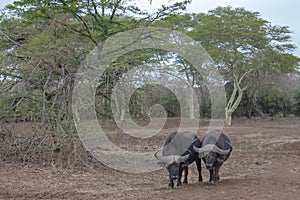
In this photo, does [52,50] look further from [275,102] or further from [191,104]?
[275,102]

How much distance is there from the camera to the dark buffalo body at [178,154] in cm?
790

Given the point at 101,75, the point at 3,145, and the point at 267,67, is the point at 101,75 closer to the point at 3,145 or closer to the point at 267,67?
the point at 3,145

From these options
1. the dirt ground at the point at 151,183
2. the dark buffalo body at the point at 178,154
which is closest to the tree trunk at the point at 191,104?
the dirt ground at the point at 151,183

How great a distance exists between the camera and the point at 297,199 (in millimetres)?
6914

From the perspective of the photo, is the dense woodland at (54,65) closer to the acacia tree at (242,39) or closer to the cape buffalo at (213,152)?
the cape buffalo at (213,152)

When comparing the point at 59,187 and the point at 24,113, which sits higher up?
the point at 24,113

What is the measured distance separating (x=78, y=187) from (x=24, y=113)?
358 centimetres

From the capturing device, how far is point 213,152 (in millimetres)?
8289

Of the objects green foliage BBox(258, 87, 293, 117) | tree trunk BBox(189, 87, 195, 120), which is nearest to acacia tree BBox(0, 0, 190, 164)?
tree trunk BBox(189, 87, 195, 120)

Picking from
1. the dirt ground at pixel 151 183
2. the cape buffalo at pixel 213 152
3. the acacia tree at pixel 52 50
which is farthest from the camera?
the acacia tree at pixel 52 50

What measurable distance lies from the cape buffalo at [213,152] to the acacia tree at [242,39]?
16693mm

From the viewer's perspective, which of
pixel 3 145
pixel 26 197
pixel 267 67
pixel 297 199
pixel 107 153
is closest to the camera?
pixel 297 199

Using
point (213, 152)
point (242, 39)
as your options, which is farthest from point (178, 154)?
point (242, 39)

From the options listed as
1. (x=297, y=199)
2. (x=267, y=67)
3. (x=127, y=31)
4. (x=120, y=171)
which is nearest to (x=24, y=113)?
(x=120, y=171)
